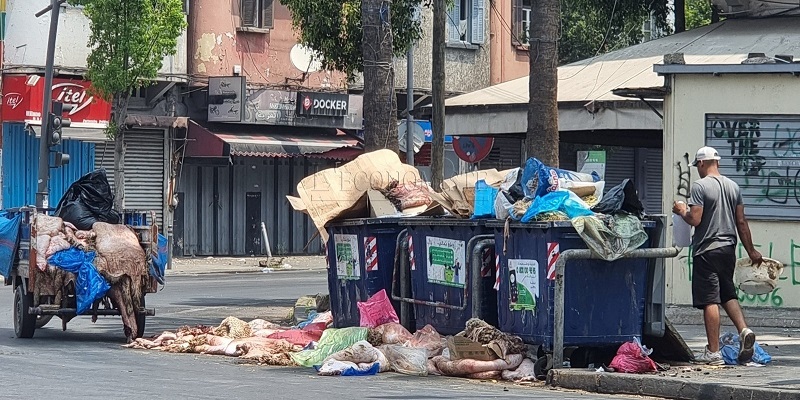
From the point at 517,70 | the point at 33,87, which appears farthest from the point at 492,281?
the point at 517,70

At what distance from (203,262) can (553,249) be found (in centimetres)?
2242

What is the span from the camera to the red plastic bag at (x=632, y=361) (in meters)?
11.0

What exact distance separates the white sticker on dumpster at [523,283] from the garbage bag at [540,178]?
598mm

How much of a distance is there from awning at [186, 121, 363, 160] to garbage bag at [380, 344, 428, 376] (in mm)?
21059

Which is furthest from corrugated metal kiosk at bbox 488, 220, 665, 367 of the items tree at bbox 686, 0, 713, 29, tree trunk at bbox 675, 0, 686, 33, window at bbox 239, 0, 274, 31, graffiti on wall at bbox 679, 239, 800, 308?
tree at bbox 686, 0, 713, 29

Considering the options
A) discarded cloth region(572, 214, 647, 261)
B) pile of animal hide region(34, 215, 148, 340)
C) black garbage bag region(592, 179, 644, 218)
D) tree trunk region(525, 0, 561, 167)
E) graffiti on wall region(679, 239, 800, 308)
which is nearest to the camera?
discarded cloth region(572, 214, 647, 261)

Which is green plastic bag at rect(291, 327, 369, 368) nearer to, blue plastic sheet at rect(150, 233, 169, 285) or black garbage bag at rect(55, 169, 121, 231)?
blue plastic sheet at rect(150, 233, 169, 285)

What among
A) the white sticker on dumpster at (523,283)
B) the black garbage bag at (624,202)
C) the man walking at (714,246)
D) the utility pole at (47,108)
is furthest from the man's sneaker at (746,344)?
the utility pole at (47,108)

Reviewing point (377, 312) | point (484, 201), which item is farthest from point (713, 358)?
point (377, 312)

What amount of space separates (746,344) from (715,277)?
606 mm

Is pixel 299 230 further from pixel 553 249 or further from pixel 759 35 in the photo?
pixel 553 249

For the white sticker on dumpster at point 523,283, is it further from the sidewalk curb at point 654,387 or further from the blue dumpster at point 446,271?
the sidewalk curb at point 654,387

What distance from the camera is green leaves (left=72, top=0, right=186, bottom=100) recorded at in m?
28.7

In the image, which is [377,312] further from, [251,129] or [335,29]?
[251,129]
